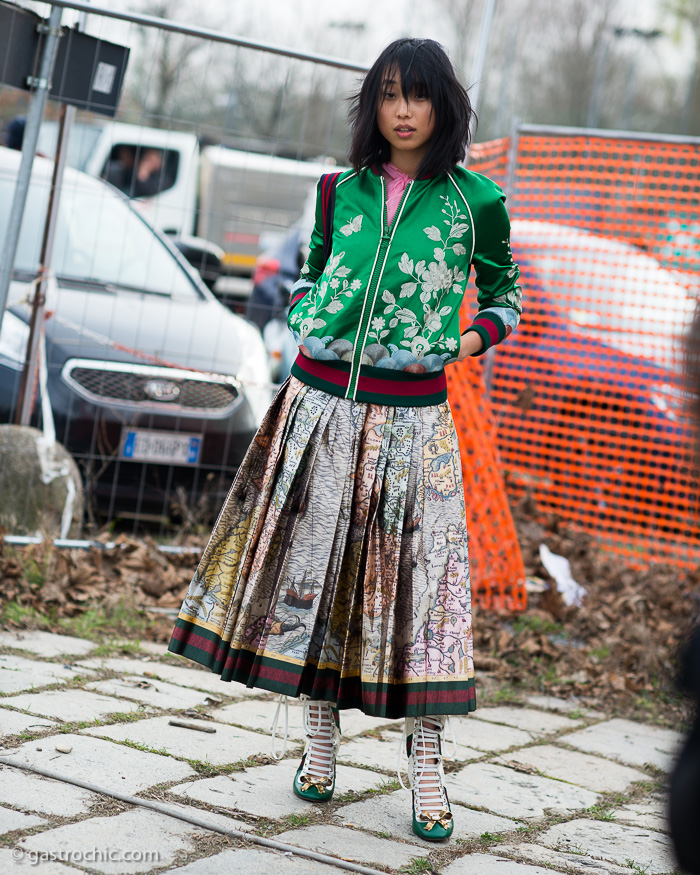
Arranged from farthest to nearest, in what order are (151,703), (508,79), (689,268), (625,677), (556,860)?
1. (508,79)
2. (689,268)
3. (625,677)
4. (151,703)
5. (556,860)

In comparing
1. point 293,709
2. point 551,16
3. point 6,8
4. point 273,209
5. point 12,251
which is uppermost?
point 551,16

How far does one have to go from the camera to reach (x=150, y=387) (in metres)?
5.56

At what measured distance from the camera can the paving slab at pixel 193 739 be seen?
314 cm

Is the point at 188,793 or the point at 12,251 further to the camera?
the point at 12,251

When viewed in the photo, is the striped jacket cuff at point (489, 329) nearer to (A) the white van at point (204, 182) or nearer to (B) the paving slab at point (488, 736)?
(B) the paving slab at point (488, 736)

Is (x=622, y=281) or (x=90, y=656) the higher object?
(x=622, y=281)

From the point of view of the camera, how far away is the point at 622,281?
7.55 m

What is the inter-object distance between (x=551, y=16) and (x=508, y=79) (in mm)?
3061

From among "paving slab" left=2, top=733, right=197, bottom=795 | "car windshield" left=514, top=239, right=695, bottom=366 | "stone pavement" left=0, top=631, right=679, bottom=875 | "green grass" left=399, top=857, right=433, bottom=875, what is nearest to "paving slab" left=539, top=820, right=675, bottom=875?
"stone pavement" left=0, top=631, right=679, bottom=875

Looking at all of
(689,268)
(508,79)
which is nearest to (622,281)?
(689,268)

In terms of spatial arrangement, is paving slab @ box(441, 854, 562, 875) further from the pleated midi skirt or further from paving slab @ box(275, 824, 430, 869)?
the pleated midi skirt

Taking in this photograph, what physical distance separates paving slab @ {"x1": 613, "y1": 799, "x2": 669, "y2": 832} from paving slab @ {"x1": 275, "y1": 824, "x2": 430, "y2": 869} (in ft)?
2.44

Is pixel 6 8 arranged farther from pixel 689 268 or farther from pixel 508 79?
pixel 508 79

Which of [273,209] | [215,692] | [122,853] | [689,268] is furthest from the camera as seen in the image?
[689,268]
